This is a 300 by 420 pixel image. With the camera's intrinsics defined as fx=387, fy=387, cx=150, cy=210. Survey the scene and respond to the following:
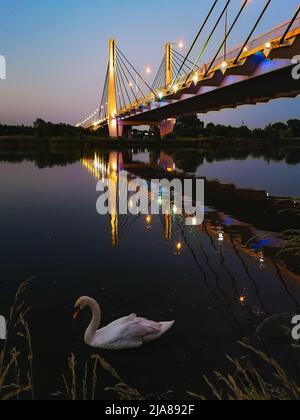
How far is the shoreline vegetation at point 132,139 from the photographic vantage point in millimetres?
80312

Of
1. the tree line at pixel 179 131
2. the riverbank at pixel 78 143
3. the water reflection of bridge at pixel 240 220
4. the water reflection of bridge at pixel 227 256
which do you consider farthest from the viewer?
the tree line at pixel 179 131

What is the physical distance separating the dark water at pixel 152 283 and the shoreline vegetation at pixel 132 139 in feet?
220

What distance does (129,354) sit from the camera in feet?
17.5

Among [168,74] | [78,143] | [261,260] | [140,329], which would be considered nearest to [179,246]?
[261,260]

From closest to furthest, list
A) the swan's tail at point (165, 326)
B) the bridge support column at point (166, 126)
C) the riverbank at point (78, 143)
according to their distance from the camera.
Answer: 1. the swan's tail at point (165, 326)
2. the bridge support column at point (166, 126)
3. the riverbank at point (78, 143)

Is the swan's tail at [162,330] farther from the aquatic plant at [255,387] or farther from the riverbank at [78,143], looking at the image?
the riverbank at [78,143]

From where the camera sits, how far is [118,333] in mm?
5406

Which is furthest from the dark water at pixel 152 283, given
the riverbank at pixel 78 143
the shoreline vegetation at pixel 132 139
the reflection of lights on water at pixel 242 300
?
the shoreline vegetation at pixel 132 139

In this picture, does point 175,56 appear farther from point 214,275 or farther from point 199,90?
point 214,275

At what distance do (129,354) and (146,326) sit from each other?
446 millimetres

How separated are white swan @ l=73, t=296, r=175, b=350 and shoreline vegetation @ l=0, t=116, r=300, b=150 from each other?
244 ft

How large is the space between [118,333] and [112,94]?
241 feet

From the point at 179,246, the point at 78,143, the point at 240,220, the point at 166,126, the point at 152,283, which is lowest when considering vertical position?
the point at 152,283

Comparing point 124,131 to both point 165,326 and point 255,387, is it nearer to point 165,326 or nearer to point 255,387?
point 165,326
